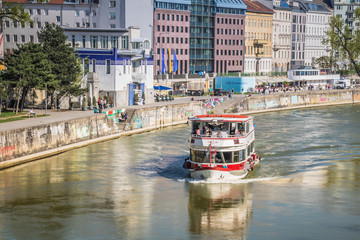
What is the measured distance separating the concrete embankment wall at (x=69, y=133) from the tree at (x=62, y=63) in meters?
7.88

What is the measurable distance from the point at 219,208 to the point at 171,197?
4373mm

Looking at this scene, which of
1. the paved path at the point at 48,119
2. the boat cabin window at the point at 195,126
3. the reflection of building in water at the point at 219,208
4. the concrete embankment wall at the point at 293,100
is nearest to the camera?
the reflection of building in water at the point at 219,208

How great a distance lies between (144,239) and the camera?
4147 centimetres

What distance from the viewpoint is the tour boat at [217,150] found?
54.5m

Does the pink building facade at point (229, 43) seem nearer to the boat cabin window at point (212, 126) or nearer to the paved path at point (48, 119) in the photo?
the paved path at point (48, 119)

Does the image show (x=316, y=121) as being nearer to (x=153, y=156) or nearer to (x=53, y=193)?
(x=153, y=156)

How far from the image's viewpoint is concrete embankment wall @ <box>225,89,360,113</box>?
123625mm

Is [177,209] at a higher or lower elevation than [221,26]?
lower

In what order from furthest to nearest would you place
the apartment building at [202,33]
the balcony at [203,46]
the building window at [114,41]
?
the balcony at [203,46], the apartment building at [202,33], the building window at [114,41]

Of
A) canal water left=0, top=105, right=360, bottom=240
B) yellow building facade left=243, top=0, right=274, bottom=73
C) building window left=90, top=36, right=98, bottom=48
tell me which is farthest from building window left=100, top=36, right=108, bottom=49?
yellow building facade left=243, top=0, right=274, bottom=73

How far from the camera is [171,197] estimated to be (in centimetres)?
5181

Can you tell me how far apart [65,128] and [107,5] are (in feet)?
215

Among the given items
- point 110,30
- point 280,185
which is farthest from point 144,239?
point 110,30

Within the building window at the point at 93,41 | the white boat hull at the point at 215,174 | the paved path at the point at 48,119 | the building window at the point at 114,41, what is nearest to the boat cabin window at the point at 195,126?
the white boat hull at the point at 215,174
